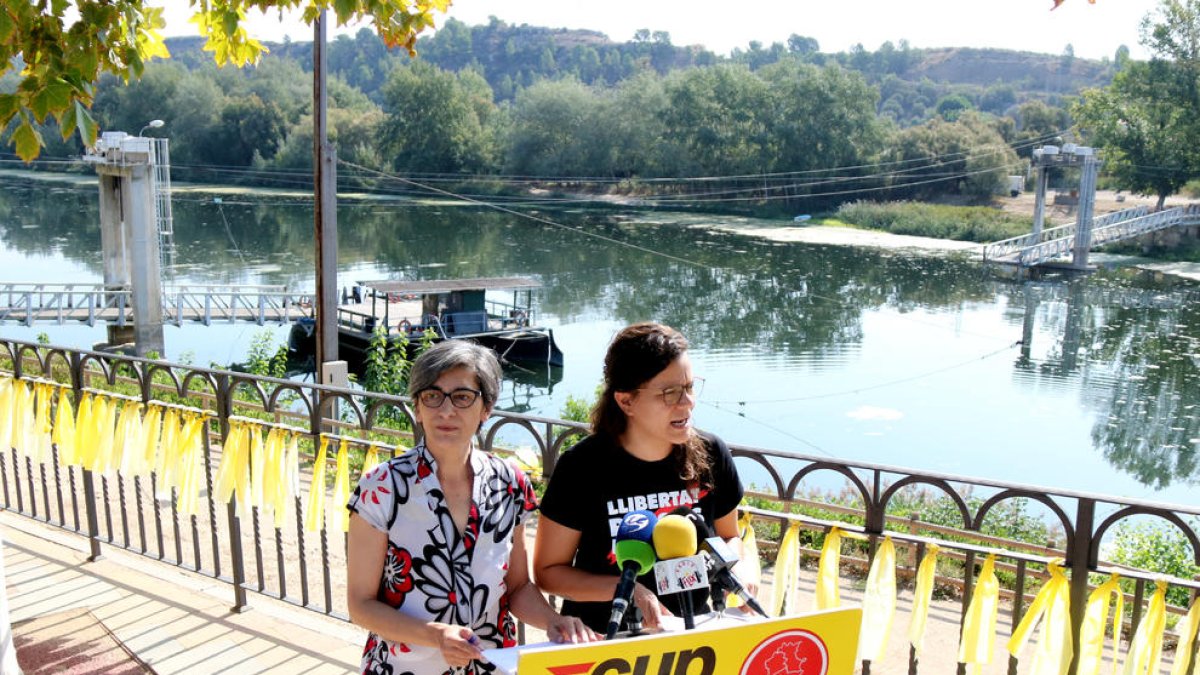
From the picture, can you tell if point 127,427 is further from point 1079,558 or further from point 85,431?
point 1079,558

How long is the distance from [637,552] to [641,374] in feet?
1.29

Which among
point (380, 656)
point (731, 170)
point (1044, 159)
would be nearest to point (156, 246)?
point (380, 656)

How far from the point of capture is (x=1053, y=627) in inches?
98.7

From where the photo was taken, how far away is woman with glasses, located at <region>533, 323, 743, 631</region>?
2025 millimetres

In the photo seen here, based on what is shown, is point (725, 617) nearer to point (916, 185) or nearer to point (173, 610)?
point (173, 610)

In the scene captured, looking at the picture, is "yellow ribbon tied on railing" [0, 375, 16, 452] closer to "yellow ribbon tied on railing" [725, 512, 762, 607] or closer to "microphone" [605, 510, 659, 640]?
"yellow ribbon tied on railing" [725, 512, 762, 607]

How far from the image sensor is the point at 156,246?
22484 mm

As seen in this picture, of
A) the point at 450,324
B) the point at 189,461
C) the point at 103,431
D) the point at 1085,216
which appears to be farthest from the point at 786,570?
the point at 1085,216

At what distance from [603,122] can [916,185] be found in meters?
17.1

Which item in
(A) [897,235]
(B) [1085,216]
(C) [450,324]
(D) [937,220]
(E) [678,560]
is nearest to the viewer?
(E) [678,560]

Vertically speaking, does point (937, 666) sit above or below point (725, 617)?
below

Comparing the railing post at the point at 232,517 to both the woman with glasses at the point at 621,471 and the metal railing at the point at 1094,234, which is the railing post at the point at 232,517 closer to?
the woman with glasses at the point at 621,471

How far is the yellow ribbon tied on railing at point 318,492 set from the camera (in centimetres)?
333

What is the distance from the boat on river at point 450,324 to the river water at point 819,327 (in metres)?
1.04
